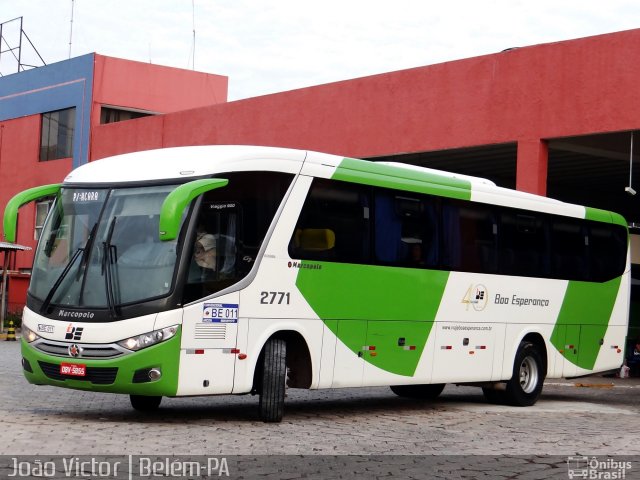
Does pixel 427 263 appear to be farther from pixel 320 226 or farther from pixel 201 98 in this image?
pixel 201 98

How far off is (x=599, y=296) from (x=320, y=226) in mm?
7020

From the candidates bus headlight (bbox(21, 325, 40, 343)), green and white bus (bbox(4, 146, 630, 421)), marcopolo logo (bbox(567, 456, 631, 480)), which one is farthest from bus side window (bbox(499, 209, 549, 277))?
bus headlight (bbox(21, 325, 40, 343))

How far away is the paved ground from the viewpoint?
33.1 feet

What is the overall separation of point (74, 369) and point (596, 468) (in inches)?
211

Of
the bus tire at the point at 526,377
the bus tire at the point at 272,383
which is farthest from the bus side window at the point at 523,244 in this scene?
the bus tire at the point at 272,383

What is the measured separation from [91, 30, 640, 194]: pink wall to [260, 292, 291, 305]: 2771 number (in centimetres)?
1023

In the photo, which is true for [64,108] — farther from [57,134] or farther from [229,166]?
[229,166]

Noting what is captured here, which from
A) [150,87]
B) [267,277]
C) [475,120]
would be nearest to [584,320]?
[475,120]

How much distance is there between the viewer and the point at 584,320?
17719 millimetres

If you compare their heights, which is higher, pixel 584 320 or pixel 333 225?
pixel 333 225

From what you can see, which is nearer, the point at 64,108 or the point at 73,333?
the point at 73,333

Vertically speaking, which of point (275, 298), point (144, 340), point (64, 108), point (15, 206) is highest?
→ point (64, 108)

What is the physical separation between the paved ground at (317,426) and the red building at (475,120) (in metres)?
6.25

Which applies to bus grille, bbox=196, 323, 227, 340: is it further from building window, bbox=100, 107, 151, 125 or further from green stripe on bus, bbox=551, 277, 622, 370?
building window, bbox=100, 107, 151, 125
